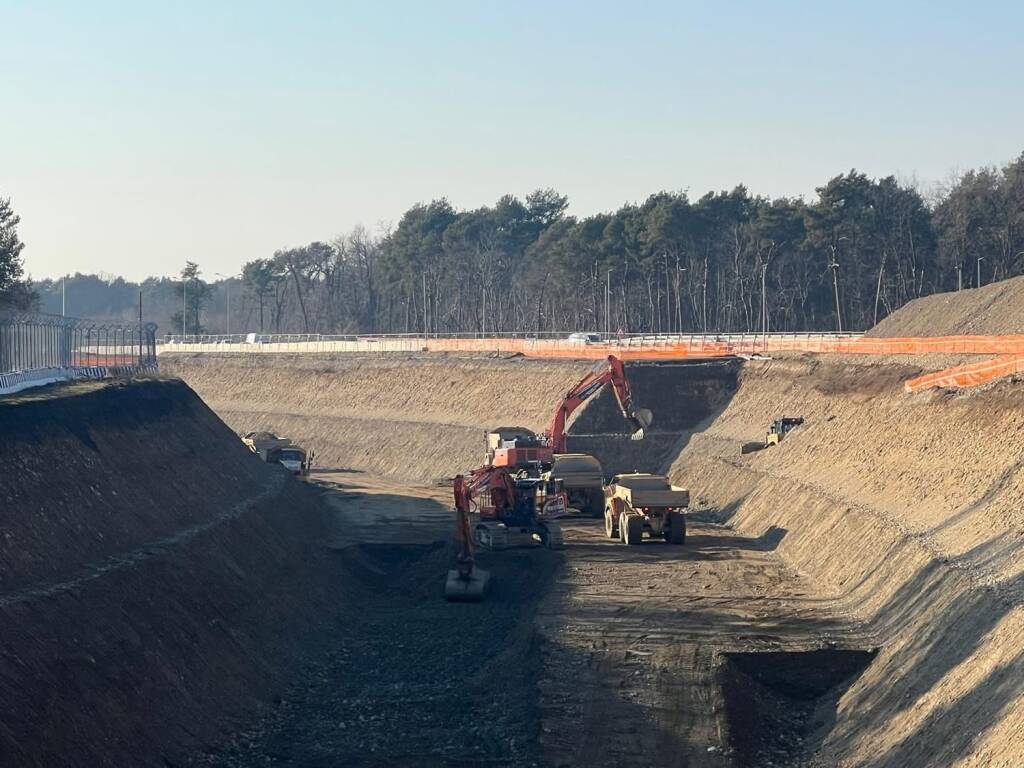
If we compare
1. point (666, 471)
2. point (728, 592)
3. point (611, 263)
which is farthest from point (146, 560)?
point (611, 263)

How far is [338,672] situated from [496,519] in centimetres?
1907

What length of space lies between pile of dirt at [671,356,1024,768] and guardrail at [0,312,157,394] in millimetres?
25333

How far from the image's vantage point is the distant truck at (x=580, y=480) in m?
57.8

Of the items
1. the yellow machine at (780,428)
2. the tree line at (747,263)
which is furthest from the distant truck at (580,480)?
the tree line at (747,263)

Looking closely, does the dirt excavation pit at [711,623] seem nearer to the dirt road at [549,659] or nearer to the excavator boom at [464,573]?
the dirt road at [549,659]

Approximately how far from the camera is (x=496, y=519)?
51781mm

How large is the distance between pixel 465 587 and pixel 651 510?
34.1 feet

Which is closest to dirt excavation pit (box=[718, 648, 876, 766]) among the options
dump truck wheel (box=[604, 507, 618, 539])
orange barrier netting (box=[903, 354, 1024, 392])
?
orange barrier netting (box=[903, 354, 1024, 392])

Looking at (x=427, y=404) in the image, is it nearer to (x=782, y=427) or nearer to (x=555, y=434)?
(x=782, y=427)

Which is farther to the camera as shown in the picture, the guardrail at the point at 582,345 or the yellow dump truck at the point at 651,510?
the guardrail at the point at 582,345

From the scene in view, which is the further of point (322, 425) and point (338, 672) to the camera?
point (322, 425)

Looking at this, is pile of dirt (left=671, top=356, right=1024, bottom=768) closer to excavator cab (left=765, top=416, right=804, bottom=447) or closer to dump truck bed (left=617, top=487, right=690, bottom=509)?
excavator cab (left=765, top=416, right=804, bottom=447)

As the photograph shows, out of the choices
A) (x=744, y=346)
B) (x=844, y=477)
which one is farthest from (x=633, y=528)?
(x=744, y=346)

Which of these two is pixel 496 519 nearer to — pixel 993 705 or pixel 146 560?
pixel 146 560
